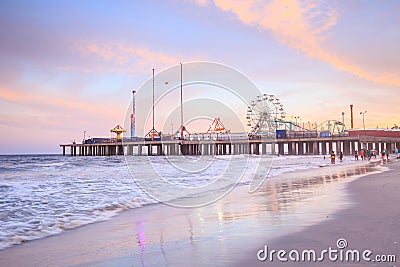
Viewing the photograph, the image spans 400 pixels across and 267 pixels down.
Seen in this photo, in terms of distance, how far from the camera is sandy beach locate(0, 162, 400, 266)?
3.88 metres

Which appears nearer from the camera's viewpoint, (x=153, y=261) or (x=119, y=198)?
(x=153, y=261)

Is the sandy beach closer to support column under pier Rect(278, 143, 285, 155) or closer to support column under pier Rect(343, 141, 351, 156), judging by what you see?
support column under pier Rect(343, 141, 351, 156)

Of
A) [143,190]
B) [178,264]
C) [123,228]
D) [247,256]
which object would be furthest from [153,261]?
[143,190]

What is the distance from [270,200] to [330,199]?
1.40 metres

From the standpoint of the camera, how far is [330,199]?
8.25 m

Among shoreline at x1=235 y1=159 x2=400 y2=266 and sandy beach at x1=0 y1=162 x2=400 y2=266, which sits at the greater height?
shoreline at x1=235 y1=159 x2=400 y2=266

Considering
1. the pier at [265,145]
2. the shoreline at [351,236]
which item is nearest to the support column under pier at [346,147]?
the pier at [265,145]

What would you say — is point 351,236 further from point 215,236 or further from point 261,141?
point 261,141

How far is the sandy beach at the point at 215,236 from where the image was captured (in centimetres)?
388

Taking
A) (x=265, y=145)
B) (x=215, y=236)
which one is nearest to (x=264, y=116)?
(x=265, y=145)

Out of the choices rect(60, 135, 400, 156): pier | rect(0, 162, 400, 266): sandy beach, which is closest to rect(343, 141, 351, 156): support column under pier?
rect(60, 135, 400, 156): pier

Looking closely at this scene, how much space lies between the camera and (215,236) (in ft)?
15.8

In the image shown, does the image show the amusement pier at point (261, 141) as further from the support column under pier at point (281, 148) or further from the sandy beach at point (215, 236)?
the sandy beach at point (215, 236)

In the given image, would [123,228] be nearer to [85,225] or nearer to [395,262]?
[85,225]
